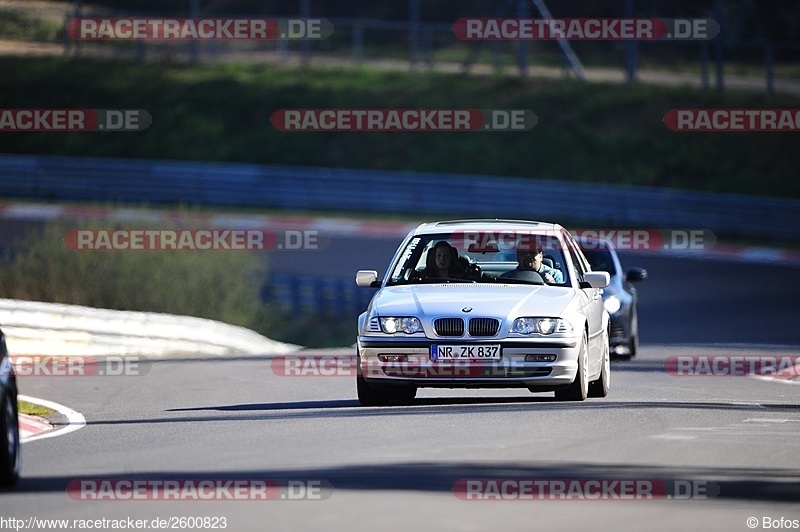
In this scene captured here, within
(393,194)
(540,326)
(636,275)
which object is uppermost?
(393,194)

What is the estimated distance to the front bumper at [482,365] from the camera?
13320mm

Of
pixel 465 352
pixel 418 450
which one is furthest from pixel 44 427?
pixel 418 450

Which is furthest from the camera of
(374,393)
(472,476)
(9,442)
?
(374,393)

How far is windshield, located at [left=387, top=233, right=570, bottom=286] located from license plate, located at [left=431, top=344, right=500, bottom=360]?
3.47 ft

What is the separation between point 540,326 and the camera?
1342cm

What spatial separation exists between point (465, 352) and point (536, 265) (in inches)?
58.1

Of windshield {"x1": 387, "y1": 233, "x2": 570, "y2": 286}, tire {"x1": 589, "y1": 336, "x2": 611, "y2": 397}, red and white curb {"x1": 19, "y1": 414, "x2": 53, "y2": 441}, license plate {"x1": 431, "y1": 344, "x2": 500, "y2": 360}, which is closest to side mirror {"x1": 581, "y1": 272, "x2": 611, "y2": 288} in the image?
windshield {"x1": 387, "y1": 233, "x2": 570, "y2": 286}

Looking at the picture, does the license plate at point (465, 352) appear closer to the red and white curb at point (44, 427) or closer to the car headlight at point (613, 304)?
the red and white curb at point (44, 427)

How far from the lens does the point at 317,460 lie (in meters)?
10.4

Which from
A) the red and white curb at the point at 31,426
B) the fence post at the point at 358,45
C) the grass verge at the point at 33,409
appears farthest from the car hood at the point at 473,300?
the fence post at the point at 358,45

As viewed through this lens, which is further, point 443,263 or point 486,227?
point 486,227

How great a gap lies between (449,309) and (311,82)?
126ft

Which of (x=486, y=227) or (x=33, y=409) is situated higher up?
(x=486, y=227)

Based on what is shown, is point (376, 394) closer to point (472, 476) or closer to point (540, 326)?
point (540, 326)
